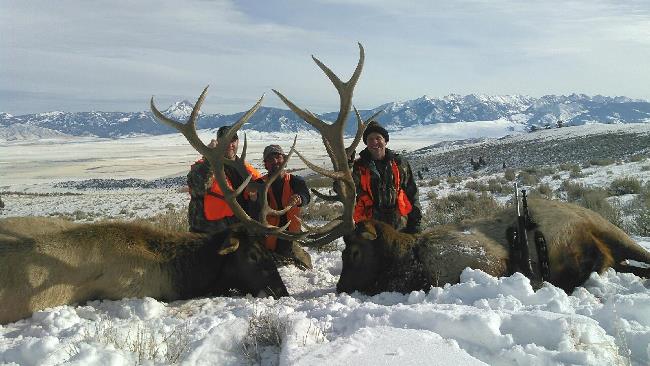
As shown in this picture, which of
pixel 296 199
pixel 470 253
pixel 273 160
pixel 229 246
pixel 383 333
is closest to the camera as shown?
pixel 383 333

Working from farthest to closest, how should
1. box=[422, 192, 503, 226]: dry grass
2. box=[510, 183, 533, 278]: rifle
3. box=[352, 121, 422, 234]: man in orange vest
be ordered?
box=[422, 192, 503, 226]: dry grass, box=[352, 121, 422, 234]: man in orange vest, box=[510, 183, 533, 278]: rifle

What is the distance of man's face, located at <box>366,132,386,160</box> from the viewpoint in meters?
6.73

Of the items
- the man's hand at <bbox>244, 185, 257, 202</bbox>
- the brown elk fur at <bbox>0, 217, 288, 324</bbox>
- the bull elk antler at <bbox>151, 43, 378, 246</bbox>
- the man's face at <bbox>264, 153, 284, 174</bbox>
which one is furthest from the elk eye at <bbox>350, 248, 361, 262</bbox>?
the man's face at <bbox>264, 153, 284, 174</bbox>

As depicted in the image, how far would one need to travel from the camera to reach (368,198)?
22.3 feet

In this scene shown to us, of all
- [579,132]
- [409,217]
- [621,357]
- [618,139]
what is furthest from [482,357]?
[579,132]

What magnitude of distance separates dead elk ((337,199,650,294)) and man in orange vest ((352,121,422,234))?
1086 millimetres

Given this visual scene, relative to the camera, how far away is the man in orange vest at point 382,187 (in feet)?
22.1

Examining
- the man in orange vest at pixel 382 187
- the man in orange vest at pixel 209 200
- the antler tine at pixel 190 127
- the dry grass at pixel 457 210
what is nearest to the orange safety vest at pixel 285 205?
the man in orange vest at pixel 209 200

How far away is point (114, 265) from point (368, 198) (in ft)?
10.4

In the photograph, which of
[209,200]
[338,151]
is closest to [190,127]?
[338,151]

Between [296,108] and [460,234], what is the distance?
7.24 feet

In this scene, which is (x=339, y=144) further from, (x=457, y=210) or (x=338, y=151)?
(x=457, y=210)

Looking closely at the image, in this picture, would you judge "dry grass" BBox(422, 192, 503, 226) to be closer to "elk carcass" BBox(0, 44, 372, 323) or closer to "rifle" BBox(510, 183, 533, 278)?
"rifle" BBox(510, 183, 533, 278)

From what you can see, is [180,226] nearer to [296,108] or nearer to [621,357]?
[296,108]
